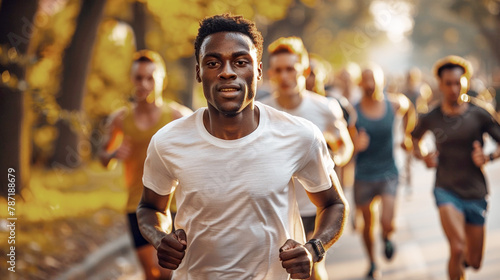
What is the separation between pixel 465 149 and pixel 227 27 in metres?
3.78

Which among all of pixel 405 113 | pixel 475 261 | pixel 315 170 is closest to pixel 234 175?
pixel 315 170

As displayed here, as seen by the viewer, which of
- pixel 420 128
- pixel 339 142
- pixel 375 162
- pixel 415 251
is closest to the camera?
pixel 339 142

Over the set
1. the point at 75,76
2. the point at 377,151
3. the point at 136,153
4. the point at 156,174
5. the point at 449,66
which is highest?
the point at 449,66

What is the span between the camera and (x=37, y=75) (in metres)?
15.3

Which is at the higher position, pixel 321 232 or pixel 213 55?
pixel 213 55

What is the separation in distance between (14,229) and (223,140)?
5.62m

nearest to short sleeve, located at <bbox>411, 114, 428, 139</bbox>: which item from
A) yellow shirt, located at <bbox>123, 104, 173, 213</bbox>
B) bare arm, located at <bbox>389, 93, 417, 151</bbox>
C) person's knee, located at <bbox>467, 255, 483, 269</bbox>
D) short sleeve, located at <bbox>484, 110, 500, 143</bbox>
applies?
short sleeve, located at <bbox>484, 110, 500, 143</bbox>

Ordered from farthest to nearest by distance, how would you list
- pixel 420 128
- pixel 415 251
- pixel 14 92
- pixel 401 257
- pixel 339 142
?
pixel 415 251, pixel 14 92, pixel 401 257, pixel 420 128, pixel 339 142

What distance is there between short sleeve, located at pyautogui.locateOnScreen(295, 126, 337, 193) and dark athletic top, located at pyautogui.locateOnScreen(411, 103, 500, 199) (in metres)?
3.42

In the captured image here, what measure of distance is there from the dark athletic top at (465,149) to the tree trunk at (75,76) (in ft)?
26.1

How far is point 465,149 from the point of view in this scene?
651 centimetres

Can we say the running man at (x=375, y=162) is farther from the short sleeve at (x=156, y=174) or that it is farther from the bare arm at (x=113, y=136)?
the short sleeve at (x=156, y=174)

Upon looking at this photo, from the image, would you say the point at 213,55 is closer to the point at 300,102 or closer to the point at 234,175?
the point at 234,175

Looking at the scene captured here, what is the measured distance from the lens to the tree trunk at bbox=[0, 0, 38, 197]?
8500mm
